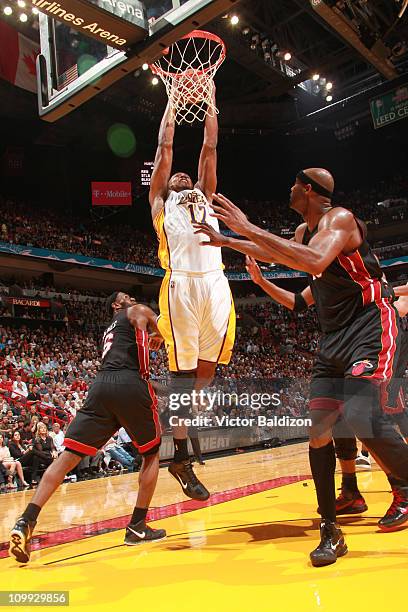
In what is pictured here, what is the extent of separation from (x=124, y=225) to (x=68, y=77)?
77.1 feet

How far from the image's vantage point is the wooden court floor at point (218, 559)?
2484mm

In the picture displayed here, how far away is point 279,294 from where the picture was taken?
4133 mm

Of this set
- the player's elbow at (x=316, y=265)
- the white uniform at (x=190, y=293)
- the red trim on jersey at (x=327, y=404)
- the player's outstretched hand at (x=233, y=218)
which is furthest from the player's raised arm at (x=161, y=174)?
the red trim on jersey at (x=327, y=404)

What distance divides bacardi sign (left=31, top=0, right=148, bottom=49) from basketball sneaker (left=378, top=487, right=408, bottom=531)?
4215mm

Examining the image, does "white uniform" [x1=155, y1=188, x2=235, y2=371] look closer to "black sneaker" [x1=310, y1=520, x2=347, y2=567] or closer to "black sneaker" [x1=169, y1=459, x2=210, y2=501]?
"black sneaker" [x1=169, y1=459, x2=210, y2=501]

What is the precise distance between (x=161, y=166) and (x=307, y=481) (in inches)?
166

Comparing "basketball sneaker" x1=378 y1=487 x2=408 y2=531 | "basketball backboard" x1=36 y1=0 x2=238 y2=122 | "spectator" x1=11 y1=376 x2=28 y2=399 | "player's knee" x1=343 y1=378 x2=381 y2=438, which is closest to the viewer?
"player's knee" x1=343 y1=378 x2=381 y2=438

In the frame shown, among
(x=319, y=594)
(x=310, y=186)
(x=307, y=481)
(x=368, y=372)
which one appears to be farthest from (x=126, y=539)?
(x=307, y=481)

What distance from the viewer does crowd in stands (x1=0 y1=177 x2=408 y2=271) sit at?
911 inches

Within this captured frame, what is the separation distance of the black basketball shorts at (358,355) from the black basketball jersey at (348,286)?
0.05 m

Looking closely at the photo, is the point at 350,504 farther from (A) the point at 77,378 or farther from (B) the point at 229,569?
(A) the point at 77,378

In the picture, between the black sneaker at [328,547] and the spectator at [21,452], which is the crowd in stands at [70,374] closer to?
the spectator at [21,452]

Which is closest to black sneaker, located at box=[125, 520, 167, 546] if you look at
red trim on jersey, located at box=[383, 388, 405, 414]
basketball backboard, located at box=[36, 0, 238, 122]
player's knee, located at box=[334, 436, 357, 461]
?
player's knee, located at box=[334, 436, 357, 461]

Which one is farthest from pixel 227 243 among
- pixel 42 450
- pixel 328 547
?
pixel 42 450
